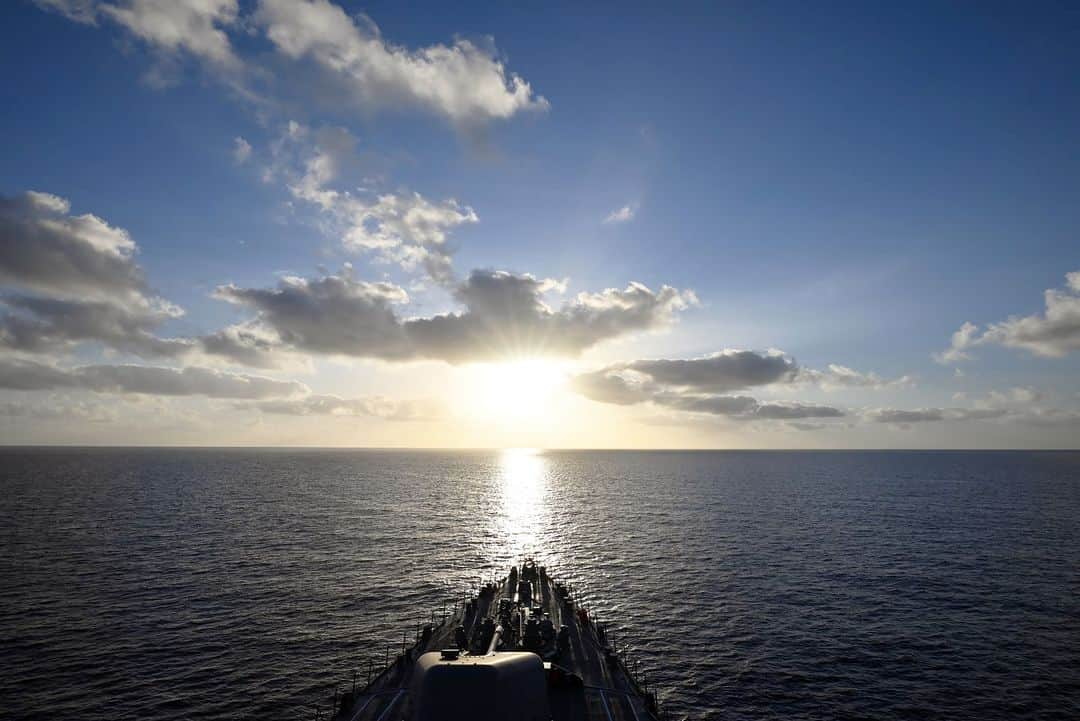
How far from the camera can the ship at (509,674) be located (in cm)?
2950

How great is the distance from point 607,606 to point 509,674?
48.1 meters

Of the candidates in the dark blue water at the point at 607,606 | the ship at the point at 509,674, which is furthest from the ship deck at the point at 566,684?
the dark blue water at the point at 607,606

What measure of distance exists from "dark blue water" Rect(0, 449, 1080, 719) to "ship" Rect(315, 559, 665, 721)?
7649 mm

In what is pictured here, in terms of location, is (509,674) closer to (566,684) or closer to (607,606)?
(566,684)

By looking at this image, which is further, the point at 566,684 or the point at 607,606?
the point at 607,606

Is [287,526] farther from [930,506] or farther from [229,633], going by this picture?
[930,506]

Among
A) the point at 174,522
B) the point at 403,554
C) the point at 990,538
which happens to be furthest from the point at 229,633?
the point at 990,538

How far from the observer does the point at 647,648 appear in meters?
60.0

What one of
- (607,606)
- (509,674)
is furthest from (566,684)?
(607,606)

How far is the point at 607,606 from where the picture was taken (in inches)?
2940

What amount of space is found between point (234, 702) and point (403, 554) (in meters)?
59.3

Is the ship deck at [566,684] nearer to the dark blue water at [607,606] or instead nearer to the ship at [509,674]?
the ship at [509,674]

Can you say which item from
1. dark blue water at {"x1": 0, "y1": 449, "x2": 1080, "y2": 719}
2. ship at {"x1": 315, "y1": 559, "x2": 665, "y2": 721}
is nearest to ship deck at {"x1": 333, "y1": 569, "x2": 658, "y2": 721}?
ship at {"x1": 315, "y1": 559, "x2": 665, "y2": 721}

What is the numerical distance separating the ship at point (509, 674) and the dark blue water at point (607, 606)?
7.65m
